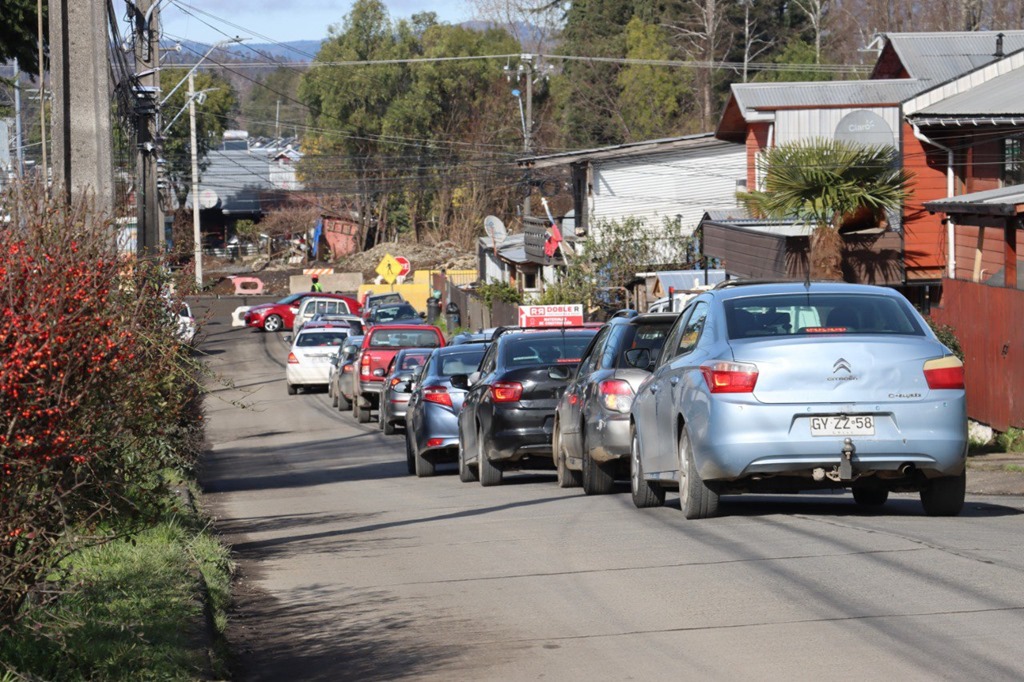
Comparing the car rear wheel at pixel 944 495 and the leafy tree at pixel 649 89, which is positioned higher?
the leafy tree at pixel 649 89

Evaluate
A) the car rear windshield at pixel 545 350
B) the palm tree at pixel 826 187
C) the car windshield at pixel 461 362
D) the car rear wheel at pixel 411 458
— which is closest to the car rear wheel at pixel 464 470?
the car rear windshield at pixel 545 350

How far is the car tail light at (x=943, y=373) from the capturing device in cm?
984

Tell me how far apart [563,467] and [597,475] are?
3.86 feet

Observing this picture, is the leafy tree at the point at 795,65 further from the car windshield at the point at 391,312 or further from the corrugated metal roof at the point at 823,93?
the corrugated metal roof at the point at 823,93

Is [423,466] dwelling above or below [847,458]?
below

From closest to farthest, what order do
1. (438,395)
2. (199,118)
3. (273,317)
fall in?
(438,395), (273,317), (199,118)

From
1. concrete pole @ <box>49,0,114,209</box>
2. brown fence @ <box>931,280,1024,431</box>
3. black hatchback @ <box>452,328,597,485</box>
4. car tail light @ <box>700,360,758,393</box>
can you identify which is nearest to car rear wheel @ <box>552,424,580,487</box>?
black hatchback @ <box>452,328,597,485</box>

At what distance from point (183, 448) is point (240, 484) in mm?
3277

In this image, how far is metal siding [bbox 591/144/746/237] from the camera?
44.6 m

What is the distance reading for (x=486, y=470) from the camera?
16391 millimetres

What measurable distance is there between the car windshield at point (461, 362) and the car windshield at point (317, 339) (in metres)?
18.4

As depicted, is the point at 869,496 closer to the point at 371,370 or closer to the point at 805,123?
the point at 371,370

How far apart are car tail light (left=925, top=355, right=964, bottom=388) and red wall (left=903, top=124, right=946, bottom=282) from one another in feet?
66.5

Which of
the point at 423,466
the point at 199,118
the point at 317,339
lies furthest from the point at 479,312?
the point at 199,118
